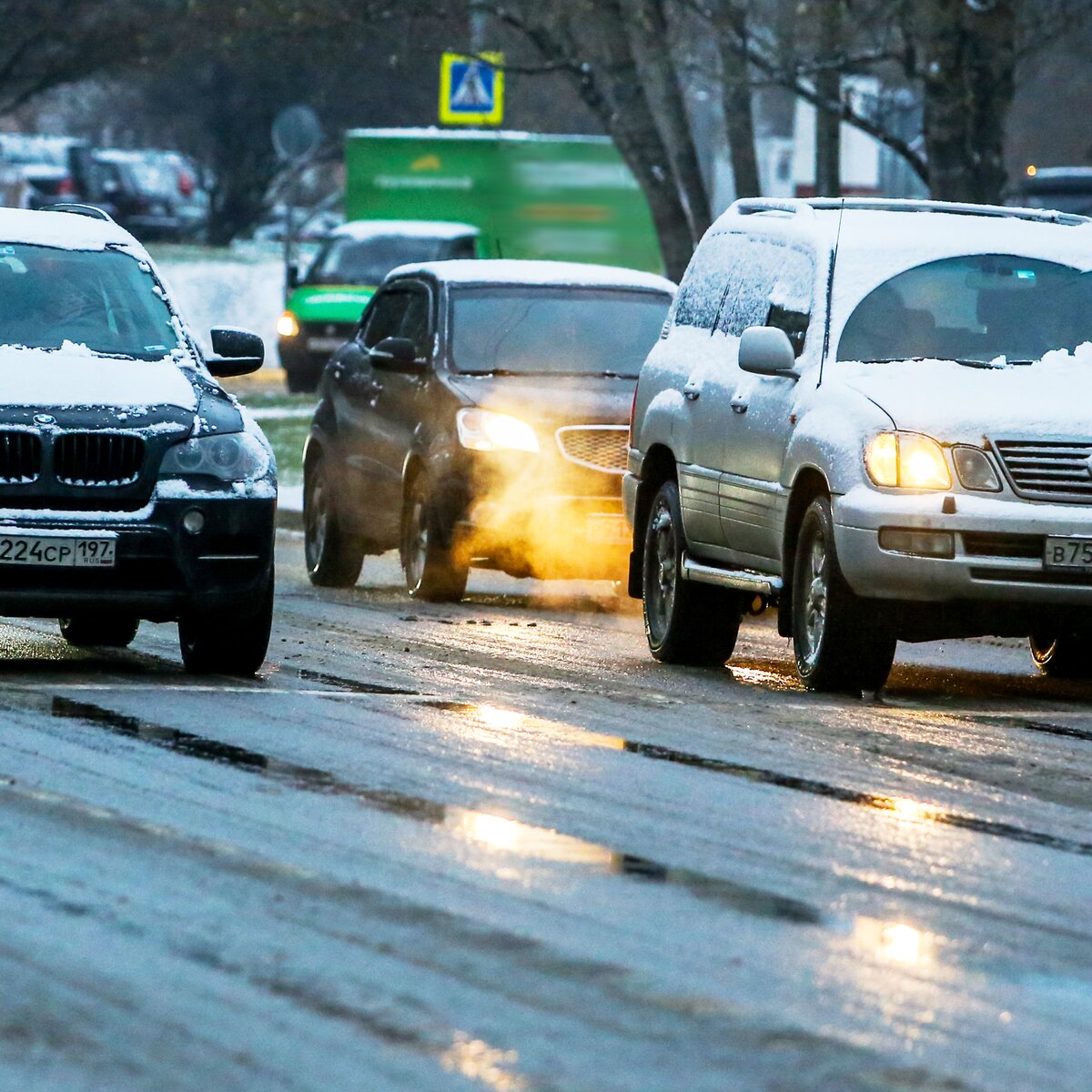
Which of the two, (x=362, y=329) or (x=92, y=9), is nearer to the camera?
(x=362, y=329)

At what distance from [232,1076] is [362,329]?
12486 millimetres

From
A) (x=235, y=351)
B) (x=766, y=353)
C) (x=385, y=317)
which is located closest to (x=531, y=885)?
(x=766, y=353)

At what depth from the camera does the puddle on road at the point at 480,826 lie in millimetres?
6672

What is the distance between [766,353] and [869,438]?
32.2 inches

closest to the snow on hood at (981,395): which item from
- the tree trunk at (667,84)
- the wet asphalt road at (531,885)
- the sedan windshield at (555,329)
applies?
the wet asphalt road at (531,885)

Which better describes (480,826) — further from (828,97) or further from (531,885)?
(828,97)

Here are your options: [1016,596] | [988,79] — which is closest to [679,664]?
[1016,596]

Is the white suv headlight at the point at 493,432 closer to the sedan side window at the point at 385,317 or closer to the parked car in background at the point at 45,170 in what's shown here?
the sedan side window at the point at 385,317

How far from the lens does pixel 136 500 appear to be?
10.7m

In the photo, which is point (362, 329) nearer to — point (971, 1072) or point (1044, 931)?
point (1044, 931)

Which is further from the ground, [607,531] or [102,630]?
[607,531]

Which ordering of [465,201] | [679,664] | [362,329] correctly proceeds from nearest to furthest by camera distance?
[679,664] → [362,329] → [465,201]

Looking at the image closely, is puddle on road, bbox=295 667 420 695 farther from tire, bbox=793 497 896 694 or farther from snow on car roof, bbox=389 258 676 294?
snow on car roof, bbox=389 258 676 294

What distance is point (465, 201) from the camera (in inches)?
1635
